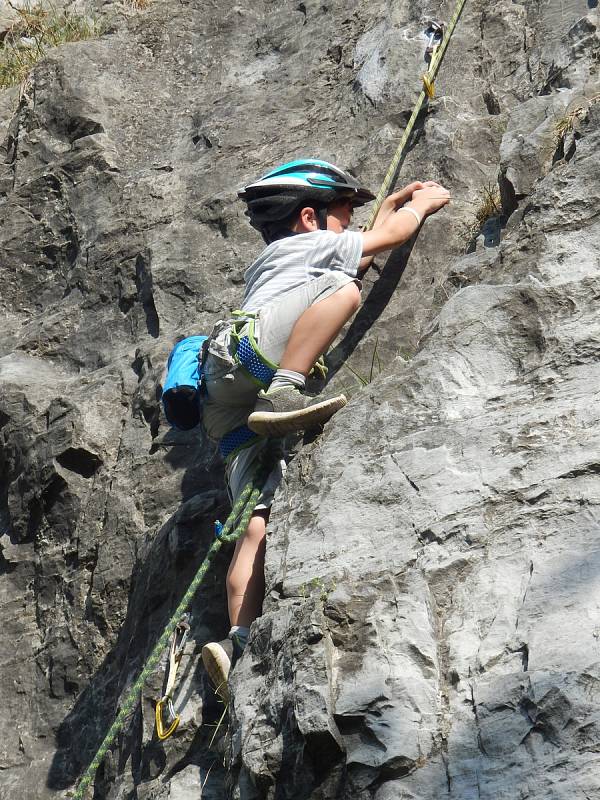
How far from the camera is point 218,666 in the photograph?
5012mm

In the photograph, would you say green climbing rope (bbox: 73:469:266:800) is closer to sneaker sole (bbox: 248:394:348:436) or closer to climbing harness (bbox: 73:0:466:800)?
climbing harness (bbox: 73:0:466:800)

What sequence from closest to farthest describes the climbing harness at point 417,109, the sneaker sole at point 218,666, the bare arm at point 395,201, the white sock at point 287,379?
the sneaker sole at point 218,666
the white sock at point 287,379
the bare arm at point 395,201
the climbing harness at point 417,109

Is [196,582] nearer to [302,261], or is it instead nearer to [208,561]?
[208,561]

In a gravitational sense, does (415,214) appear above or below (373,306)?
above

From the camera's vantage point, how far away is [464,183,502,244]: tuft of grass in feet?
22.0

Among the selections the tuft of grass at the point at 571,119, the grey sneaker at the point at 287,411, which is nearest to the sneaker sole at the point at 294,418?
the grey sneaker at the point at 287,411

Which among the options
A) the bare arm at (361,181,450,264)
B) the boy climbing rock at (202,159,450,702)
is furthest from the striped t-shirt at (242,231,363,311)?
the bare arm at (361,181,450,264)

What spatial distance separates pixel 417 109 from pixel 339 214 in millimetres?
1224

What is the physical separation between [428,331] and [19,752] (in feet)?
10.1

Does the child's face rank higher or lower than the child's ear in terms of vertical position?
lower

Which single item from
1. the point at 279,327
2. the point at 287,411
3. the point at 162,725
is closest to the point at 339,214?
the point at 279,327

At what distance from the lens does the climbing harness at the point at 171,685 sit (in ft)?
17.3

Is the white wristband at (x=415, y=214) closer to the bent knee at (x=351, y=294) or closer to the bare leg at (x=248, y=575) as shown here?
the bent knee at (x=351, y=294)

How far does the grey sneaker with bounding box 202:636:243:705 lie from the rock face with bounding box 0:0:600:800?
0.17 meters
